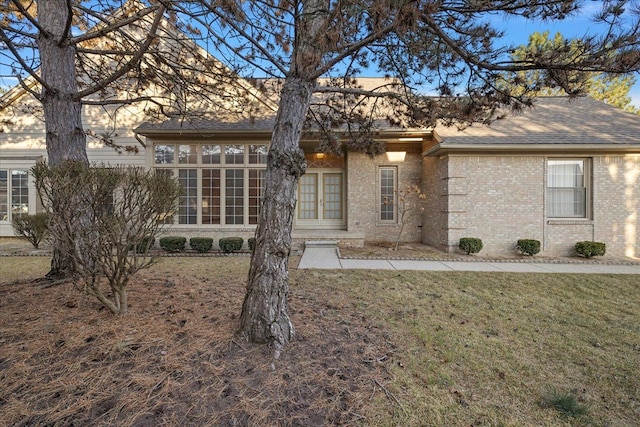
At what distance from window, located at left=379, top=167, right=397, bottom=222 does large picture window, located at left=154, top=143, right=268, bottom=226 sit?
4486 mm

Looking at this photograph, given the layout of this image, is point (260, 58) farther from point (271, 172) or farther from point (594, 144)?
point (594, 144)

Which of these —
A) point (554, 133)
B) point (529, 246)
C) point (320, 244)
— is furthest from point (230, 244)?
point (554, 133)

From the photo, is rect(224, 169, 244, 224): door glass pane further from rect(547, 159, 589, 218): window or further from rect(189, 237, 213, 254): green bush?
rect(547, 159, 589, 218): window

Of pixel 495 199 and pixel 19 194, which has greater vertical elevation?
pixel 19 194

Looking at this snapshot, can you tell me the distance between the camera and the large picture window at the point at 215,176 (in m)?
10.6

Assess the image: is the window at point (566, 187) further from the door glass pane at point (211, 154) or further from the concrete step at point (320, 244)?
the door glass pane at point (211, 154)

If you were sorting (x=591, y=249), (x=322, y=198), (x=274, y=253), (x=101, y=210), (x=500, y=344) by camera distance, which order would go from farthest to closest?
(x=322, y=198)
(x=591, y=249)
(x=500, y=344)
(x=101, y=210)
(x=274, y=253)

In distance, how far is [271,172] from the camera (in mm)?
3084

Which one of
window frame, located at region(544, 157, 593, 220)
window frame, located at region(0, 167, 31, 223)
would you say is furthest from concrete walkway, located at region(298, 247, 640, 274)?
window frame, located at region(0, 167, 31, 223)

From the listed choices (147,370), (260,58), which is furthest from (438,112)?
(147,370)

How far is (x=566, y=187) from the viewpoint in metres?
9.60

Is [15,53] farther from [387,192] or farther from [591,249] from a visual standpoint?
[591,249]

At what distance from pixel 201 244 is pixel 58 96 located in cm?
564

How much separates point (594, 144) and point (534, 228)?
2.88 m
